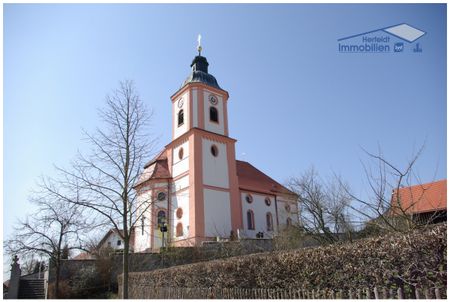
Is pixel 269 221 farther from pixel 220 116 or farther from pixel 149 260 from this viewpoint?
pixel 149 260

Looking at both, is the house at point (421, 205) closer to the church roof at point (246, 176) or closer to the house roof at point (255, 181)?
the church roof at point (246, 176)

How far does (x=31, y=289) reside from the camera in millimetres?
21031

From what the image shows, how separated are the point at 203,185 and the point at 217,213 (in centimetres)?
244

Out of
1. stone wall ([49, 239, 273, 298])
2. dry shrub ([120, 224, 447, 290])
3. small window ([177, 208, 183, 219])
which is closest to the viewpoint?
dry shrub ([120, 224, 447, 290])

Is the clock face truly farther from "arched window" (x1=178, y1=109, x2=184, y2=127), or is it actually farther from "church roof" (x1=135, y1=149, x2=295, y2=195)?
"church roof" (x1=135, y1=149, x2=295, y2=195)

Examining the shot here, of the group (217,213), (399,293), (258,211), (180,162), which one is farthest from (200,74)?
(399,293)

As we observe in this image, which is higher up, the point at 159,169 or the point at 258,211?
the point at 159,169

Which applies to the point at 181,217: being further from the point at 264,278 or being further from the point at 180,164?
the point at 264,278

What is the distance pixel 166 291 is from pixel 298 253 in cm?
644

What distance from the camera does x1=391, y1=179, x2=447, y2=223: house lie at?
305 inches

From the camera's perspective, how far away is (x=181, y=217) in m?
27.8

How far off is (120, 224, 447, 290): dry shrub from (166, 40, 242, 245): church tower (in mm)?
16566

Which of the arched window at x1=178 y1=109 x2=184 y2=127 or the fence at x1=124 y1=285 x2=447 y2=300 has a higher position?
the arched window at x1=178 y1=109 x2=184 y2=127

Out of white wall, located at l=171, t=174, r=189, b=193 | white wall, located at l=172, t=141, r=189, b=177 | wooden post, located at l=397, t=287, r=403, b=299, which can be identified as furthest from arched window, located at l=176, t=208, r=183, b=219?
wooden post, located at l=397, t=287, r=403, b=299
